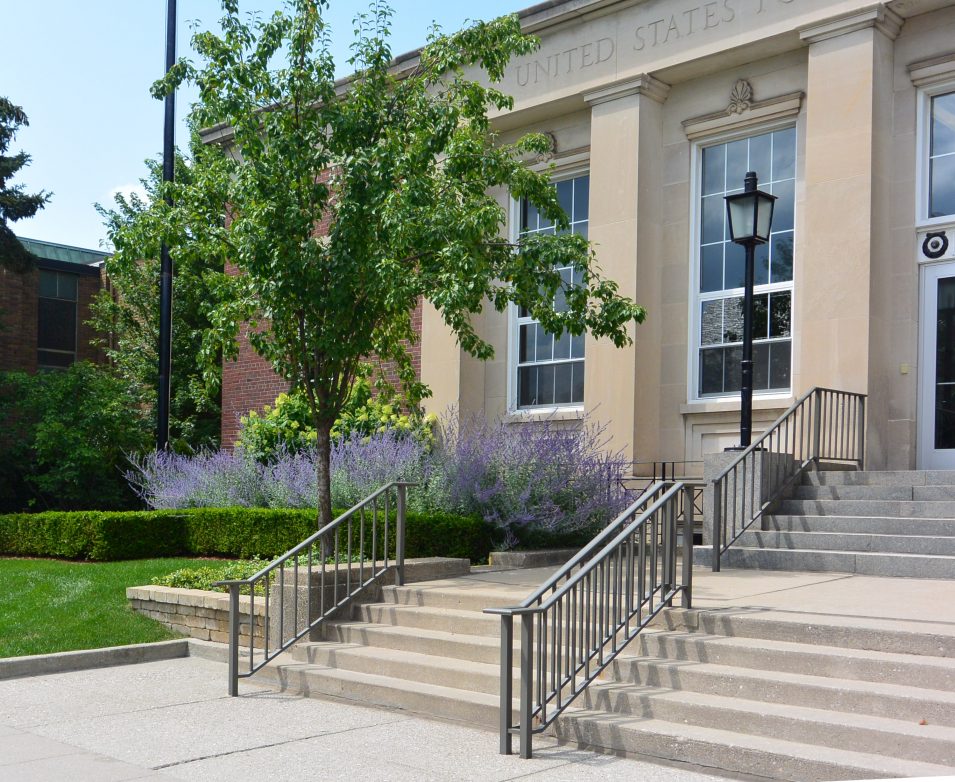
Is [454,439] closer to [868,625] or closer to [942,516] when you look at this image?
[942,516]

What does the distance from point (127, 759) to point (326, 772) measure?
48.7 inches

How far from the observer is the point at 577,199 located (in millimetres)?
16531

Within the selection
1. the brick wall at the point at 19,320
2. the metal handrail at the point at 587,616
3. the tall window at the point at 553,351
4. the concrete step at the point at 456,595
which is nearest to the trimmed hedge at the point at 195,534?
the concrete step at the point at 456,595

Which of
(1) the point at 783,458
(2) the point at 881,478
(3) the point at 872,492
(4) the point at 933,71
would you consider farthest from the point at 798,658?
(4) the point at 933,71

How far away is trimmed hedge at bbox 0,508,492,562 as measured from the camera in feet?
37.1

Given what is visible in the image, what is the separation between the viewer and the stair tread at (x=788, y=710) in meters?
5.50

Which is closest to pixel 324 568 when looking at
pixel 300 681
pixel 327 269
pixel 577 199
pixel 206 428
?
pixel 300 681

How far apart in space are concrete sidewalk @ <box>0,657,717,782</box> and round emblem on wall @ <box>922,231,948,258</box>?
8710 millimetres

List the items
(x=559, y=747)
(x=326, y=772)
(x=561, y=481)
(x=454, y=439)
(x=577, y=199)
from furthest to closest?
(x=577, y=199) → (x=454, y=439) → (x=561, y=481) → (x=559, y=747) → (x=326, y=772)

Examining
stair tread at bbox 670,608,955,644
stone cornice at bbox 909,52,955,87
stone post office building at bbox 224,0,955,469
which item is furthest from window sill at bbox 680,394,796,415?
stair tread at bbox 670,608,955,644

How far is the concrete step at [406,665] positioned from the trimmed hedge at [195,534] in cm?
246

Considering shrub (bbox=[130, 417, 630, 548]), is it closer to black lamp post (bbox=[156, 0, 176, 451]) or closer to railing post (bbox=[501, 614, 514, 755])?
black lamp post (bbox=[156, 0, 176, 451])

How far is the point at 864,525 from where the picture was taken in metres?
10.1

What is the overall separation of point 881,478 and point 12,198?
66.1ft
